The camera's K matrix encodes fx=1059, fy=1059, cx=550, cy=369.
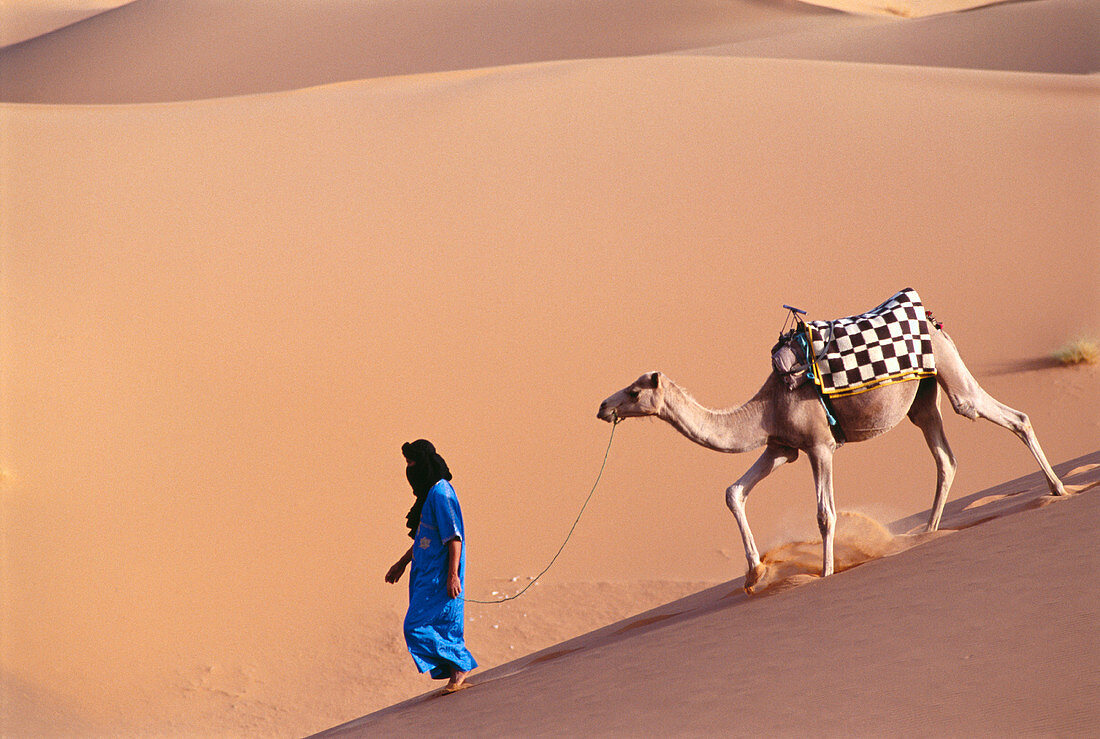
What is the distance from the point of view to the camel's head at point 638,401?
21.3ft

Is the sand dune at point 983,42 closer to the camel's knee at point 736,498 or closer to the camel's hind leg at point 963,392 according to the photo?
the camel's hind leg at point 963,392

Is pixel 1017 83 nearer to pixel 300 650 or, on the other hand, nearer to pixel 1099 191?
pixel 1099 191

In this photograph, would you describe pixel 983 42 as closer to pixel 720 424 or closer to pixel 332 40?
pixel 720 424

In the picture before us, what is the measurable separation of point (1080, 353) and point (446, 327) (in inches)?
311

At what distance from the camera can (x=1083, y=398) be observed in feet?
40.9

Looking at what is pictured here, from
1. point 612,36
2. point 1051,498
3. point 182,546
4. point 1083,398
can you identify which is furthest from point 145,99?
point 1051,498

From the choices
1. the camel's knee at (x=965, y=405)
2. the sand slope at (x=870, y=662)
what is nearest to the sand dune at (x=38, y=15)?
the camel's knee at (x=965, y=405)

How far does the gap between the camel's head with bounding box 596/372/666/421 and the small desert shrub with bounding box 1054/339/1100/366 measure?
8.44 m

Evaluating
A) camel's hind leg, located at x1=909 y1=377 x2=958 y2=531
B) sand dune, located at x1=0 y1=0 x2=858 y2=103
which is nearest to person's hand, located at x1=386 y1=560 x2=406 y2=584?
camel's hind leg, located at x1=909 y1=377 x2=958 y2=531

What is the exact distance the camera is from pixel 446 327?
14031 mm

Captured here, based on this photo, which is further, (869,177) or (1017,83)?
(1017,83)

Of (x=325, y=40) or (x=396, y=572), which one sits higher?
(x=325, y=40)

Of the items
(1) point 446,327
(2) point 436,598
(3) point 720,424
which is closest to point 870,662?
(3) point 720,424

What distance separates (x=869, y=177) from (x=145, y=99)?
2863 centimetres
